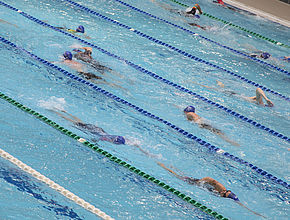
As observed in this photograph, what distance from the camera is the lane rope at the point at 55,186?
160 inches

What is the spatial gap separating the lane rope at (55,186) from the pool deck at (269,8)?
23.5 feet

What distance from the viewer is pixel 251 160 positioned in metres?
5.39

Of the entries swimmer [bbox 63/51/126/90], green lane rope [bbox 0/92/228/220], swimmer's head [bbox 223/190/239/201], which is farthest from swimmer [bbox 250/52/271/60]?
green lane rope [bbox 0/92/228/220]

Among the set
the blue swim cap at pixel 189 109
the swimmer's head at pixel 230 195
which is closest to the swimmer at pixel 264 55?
the blue swim cap at pixel 189 109

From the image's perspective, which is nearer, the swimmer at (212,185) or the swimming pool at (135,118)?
the swimming pool at (135,118)

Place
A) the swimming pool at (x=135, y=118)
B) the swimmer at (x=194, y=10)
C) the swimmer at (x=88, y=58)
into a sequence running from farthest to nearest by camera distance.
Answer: the swimmer at (x=194, y=10) < the swimmer at (x=88, y=58) < the swimming pool at (x=135, y=118)

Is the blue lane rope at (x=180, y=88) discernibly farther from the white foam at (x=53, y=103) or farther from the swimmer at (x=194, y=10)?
the swimmer at (x=194, y=10)

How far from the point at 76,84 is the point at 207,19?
411cm

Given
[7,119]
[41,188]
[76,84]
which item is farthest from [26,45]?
[41,188]

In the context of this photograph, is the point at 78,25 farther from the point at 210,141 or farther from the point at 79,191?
the point at 79,191

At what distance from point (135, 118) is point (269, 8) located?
6.05 meters

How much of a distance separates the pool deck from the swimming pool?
5.13ft

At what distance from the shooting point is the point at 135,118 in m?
5.70

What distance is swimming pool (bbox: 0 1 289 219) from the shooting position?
436cm
